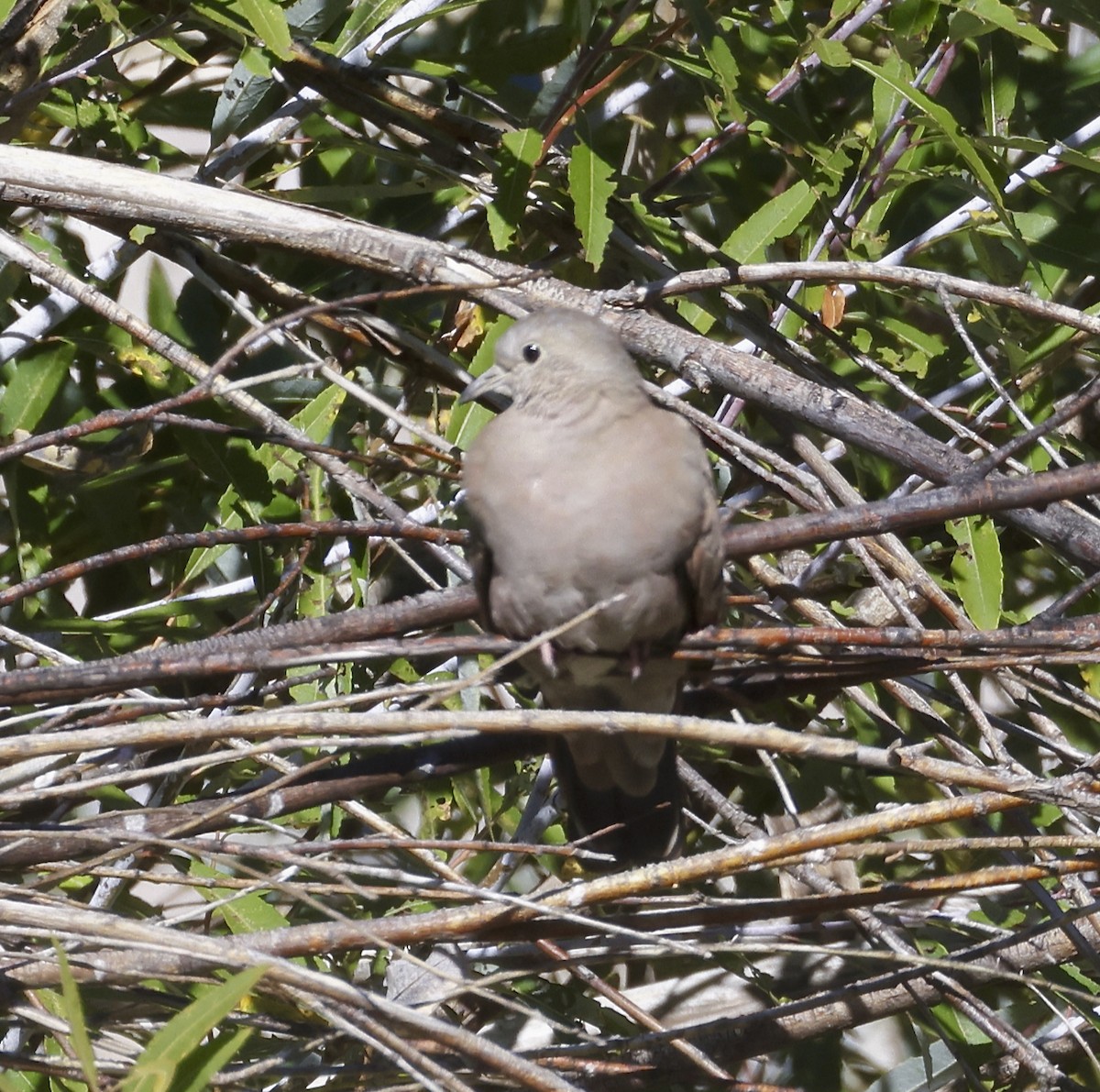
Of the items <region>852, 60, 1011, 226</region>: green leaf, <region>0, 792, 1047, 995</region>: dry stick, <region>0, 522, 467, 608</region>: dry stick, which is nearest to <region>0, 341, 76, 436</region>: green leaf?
<region>0, 522, 467, 608</region>: dry stick

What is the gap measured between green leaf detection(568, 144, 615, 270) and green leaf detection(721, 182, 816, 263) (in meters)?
0.37

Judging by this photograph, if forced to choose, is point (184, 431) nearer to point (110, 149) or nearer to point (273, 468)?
point (273, 468)

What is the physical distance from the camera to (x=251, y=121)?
11.5ft

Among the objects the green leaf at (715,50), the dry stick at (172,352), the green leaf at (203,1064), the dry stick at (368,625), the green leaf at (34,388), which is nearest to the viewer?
the green leaf at (203,1064)

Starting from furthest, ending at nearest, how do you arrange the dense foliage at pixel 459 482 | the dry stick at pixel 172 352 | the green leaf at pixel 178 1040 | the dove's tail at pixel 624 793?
the dove's tail at pixel 624 793 → the dry stick at pixel 172 352 → the dense foliage at pixel 459 482 → the green leaf at pixel 178 1040

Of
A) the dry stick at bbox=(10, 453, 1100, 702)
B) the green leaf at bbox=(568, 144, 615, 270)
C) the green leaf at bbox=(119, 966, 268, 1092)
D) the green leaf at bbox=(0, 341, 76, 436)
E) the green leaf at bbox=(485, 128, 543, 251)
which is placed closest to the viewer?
the green leaf at bbox=(119, 966, 268, 1092)

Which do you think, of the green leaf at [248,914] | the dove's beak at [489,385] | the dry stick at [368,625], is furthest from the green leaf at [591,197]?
the green leaf at [248,914]

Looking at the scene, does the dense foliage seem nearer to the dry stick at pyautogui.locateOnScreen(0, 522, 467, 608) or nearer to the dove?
the dry stick at pyautogui.locateOnScreen(0, 522, 467, 608)

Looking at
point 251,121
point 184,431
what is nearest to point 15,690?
point 184,431

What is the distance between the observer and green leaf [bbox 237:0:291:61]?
276cm

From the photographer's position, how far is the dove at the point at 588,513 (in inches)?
112

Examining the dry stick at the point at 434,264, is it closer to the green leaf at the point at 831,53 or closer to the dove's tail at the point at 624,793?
the green leaf at the point at 831,53

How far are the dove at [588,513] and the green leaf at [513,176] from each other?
8.2 inches

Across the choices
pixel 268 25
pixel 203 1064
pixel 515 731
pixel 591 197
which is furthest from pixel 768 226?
pixel 203 1064
